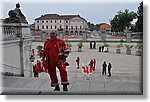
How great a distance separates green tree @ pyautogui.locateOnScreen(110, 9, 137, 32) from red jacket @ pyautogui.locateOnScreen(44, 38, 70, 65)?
2.31ft

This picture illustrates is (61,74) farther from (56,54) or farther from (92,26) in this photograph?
(92,26)

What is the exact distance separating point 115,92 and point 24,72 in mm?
1394

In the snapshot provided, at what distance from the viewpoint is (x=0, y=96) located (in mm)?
2742

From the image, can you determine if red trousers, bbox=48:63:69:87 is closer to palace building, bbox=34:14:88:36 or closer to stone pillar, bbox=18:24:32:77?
palace building, bbox=34:14:88:36

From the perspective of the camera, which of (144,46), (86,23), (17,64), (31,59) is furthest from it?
(31,59)

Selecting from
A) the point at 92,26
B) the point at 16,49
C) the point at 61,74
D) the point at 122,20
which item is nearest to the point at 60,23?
the point at 92,26

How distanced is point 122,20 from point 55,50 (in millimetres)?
932

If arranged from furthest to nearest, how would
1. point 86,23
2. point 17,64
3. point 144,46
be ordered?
point 17,64 < point 86,23 < point 144,46

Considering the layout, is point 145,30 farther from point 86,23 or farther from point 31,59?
point 31,59

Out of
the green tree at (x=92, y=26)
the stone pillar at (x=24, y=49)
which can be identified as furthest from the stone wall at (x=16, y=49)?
the green tree at (x=92, y=26)

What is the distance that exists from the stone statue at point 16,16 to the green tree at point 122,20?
1.07 meters

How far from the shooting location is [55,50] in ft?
8.85

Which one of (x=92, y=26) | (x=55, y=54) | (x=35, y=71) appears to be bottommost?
(x=35, y=71)

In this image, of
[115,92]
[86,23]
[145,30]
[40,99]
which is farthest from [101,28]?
[40,99]
